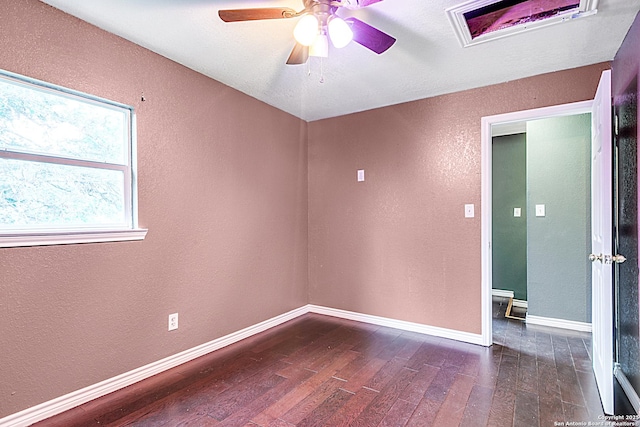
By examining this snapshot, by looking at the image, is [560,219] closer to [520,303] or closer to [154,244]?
[520,303]

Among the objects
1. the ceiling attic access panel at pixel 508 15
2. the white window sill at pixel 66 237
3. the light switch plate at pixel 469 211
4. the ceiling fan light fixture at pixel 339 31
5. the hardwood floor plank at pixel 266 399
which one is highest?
the ceiling attic access panel at pixel 508 15

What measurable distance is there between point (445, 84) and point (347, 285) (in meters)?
2.24

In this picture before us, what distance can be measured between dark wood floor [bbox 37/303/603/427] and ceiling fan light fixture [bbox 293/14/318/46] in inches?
80.5

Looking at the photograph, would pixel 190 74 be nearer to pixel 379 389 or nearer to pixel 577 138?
pixel 379 389

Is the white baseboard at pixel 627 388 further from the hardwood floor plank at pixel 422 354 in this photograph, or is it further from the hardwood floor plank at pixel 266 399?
the hardwood floor plank at pixel 266 399

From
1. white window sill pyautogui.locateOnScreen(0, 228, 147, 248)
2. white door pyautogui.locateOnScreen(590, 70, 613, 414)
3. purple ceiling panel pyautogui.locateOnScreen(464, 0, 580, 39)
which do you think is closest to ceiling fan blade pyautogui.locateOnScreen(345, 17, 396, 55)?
purple ceiling panel pyautogui.locateOnScreen(464, 0, 580, 39)

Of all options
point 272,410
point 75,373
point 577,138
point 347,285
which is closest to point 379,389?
point 272,410

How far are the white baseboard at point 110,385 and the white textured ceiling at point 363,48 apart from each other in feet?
7.30

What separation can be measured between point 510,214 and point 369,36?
12.7ft

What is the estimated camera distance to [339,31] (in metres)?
1.58

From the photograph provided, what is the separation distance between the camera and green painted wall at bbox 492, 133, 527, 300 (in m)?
4.46

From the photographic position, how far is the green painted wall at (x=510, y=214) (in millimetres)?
4461

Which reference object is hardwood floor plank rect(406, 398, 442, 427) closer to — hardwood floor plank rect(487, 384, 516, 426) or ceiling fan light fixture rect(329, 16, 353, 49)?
hardwood floor plank rect(487, 384, 516, 426)

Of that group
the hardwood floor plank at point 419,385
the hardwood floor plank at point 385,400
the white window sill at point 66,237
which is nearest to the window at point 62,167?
the white window sill at point 66,237
